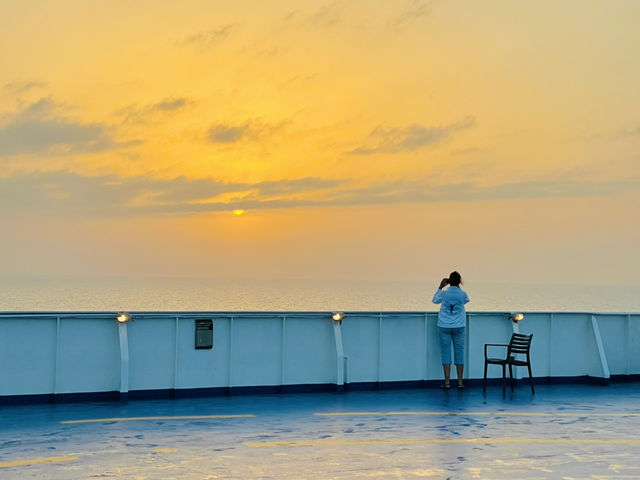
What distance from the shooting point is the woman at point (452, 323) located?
15.8 m

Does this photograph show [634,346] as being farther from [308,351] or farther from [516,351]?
[308,351]

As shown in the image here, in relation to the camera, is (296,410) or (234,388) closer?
(296,410)

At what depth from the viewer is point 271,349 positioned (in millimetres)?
15281

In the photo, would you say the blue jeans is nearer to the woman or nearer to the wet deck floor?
the woman

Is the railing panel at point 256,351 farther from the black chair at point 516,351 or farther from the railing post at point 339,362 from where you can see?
the black chair at point 516,351

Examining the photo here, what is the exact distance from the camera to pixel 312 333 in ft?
51.2

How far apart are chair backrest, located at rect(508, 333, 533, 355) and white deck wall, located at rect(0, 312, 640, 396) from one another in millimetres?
1058

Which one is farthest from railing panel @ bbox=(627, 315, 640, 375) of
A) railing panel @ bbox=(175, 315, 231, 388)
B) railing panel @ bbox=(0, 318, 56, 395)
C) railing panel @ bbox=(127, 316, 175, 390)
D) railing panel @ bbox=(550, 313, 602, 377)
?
railing panel @ bbox=(0, 318, 56, 395)

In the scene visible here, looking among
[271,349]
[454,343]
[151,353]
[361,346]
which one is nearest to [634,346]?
[454,343]

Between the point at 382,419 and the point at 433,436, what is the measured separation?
151 centimetres

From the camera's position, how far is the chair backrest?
1553 centimetres

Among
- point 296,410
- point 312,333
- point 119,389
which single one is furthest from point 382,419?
point 119,389

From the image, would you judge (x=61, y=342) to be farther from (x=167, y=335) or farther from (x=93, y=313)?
(x=167, y=335)

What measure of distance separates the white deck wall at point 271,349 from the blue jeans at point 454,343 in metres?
0.46
